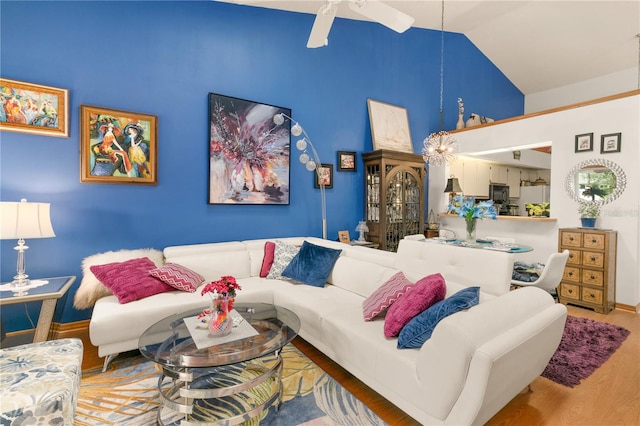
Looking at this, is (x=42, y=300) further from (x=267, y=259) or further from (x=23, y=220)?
(x=267, y=259)

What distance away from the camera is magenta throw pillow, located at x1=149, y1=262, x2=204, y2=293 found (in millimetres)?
2789

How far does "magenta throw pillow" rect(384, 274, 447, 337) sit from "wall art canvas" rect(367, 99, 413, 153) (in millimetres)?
3325

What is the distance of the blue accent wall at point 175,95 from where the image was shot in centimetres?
277

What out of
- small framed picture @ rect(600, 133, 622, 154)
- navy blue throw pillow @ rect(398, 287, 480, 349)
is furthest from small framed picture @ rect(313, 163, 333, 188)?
small framed picture @ rect(600, 133, 622, 154)

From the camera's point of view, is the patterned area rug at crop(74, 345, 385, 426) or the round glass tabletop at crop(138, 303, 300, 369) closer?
the round glass tabletop at crop(138, 303, 300, 369)

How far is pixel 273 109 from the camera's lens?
4.03 m

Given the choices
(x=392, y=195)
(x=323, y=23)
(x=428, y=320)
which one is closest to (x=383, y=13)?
(x=323, y=23)

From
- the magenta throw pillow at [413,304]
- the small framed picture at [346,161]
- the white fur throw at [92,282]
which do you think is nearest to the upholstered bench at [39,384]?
the white fur throw at [92,282]

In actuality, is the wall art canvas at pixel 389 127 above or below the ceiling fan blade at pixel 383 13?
below

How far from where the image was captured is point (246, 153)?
12.6 feet

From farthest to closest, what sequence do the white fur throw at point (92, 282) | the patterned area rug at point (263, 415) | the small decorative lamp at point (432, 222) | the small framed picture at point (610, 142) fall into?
the small decorative lamp at point (432, 222)
the small framed picture at point (610, 142)
the white fur throw at point (92, 282)
the patterned area rug at point (263, 415)

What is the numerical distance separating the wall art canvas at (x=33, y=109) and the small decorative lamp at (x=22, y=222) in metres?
0.81

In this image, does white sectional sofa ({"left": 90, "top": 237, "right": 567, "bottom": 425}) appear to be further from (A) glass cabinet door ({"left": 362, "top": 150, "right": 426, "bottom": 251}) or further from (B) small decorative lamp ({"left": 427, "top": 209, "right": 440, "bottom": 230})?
(B) small decorative lamp ({"left": 427, "top": 209, "right": 440, "bottom": 230})

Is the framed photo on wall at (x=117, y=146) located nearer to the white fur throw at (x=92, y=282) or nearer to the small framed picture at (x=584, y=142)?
the white fur throw at (x=92, y=282)
